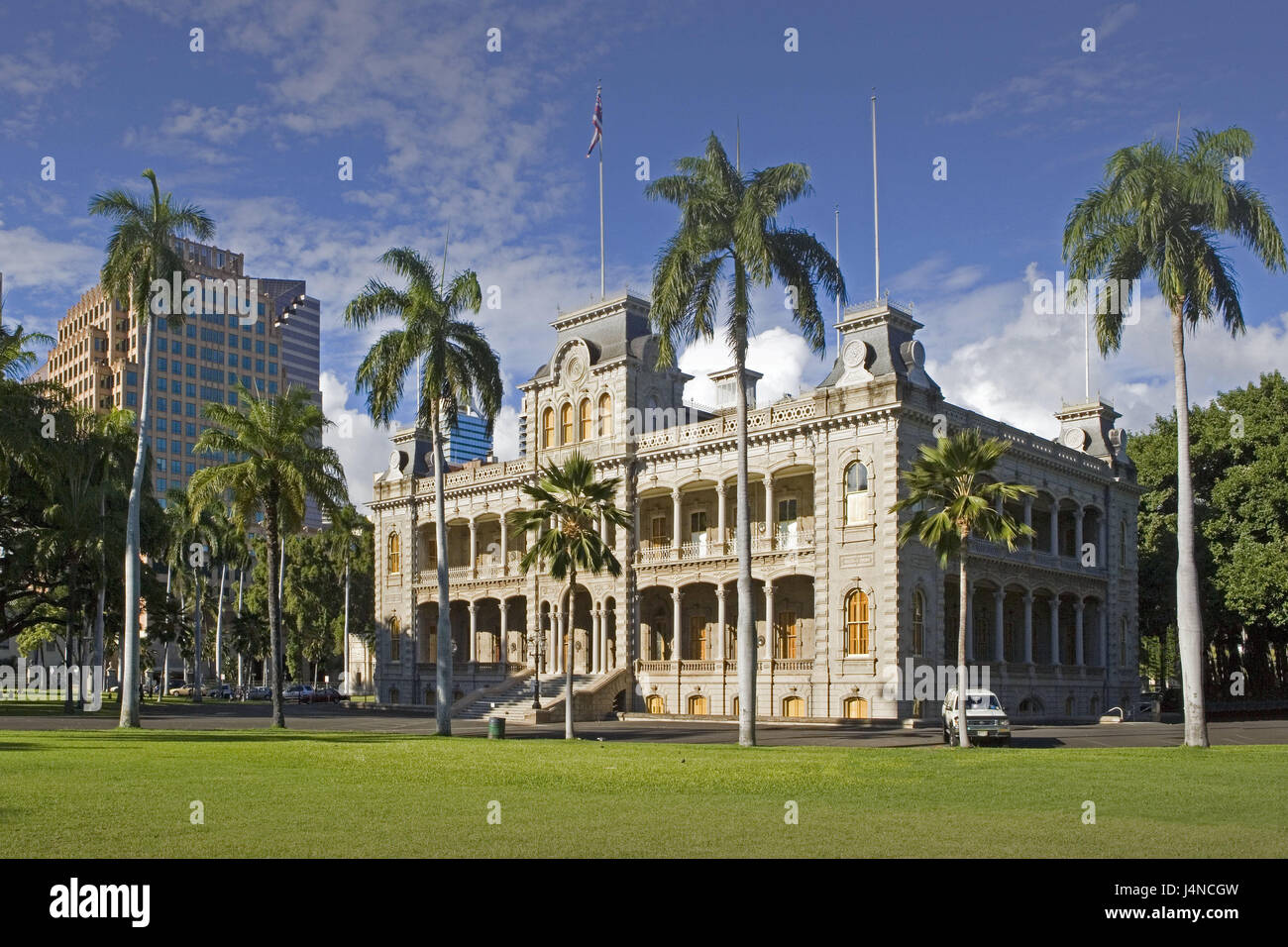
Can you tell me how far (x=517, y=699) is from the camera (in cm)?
5134

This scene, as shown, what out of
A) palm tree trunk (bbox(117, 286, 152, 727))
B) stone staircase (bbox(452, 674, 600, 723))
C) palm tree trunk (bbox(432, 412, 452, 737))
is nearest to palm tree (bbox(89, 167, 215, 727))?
palm tree trunk (bbox(117, 286, 152, 727))

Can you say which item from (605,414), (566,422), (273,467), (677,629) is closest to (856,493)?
(677,629)

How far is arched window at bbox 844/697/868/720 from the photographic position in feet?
148

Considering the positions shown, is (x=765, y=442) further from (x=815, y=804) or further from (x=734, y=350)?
(x=815, y=804)

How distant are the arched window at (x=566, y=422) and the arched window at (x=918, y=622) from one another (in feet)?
64.4

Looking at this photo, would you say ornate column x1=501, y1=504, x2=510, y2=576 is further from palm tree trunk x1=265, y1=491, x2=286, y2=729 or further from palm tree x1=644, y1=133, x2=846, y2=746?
palm tree x1=644, y1=133, x2=846, y2=746

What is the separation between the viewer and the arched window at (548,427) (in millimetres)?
59062

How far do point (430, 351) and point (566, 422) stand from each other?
20.5 m

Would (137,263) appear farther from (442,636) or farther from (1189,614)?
(1189,614)

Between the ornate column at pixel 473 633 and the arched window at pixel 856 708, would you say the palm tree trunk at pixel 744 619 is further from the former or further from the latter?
the ornate column at pixel 473 633

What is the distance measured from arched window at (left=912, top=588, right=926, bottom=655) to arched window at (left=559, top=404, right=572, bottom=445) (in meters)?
19.6

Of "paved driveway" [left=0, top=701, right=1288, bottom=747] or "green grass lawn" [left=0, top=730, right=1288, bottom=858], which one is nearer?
"green grass lawn" [left=0, top=730, right=1288, bottom=858]

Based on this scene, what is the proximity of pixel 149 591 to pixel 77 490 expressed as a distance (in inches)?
357

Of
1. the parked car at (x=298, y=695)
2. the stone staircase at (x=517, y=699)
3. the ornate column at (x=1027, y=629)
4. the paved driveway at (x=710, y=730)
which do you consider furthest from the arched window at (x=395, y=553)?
the ornate column at (x=1027, y=629)
